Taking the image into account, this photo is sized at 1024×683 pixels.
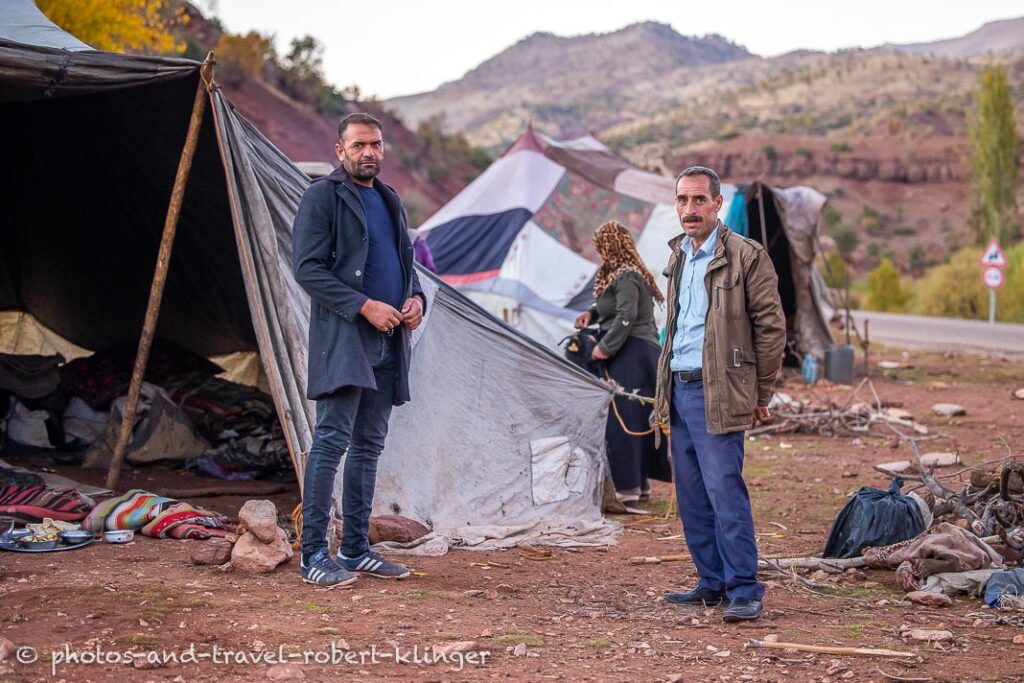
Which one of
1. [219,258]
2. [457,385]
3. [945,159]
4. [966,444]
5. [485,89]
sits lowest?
[966,444]

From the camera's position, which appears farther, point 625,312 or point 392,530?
point 625,312

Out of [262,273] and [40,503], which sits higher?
[262,273]

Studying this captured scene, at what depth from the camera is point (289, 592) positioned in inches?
196

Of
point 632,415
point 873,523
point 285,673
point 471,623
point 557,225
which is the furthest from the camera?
point 557,225

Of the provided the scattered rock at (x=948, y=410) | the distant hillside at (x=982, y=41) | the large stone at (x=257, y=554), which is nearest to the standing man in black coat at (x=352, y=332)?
the large stone at (x=257, y=554)

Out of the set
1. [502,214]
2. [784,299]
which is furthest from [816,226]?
[502,214]

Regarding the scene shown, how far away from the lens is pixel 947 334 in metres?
22.1

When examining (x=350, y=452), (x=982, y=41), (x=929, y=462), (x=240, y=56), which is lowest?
(x=929, y=462)

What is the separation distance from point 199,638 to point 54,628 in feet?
1.74

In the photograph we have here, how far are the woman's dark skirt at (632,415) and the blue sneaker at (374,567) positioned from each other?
2.53 meters

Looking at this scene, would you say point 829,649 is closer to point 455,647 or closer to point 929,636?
point 929,636

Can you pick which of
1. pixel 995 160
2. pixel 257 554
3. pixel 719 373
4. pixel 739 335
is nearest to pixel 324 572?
pixel 257 554

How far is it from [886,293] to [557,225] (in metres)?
19.5

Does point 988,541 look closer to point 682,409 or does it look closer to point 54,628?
point 682,409
